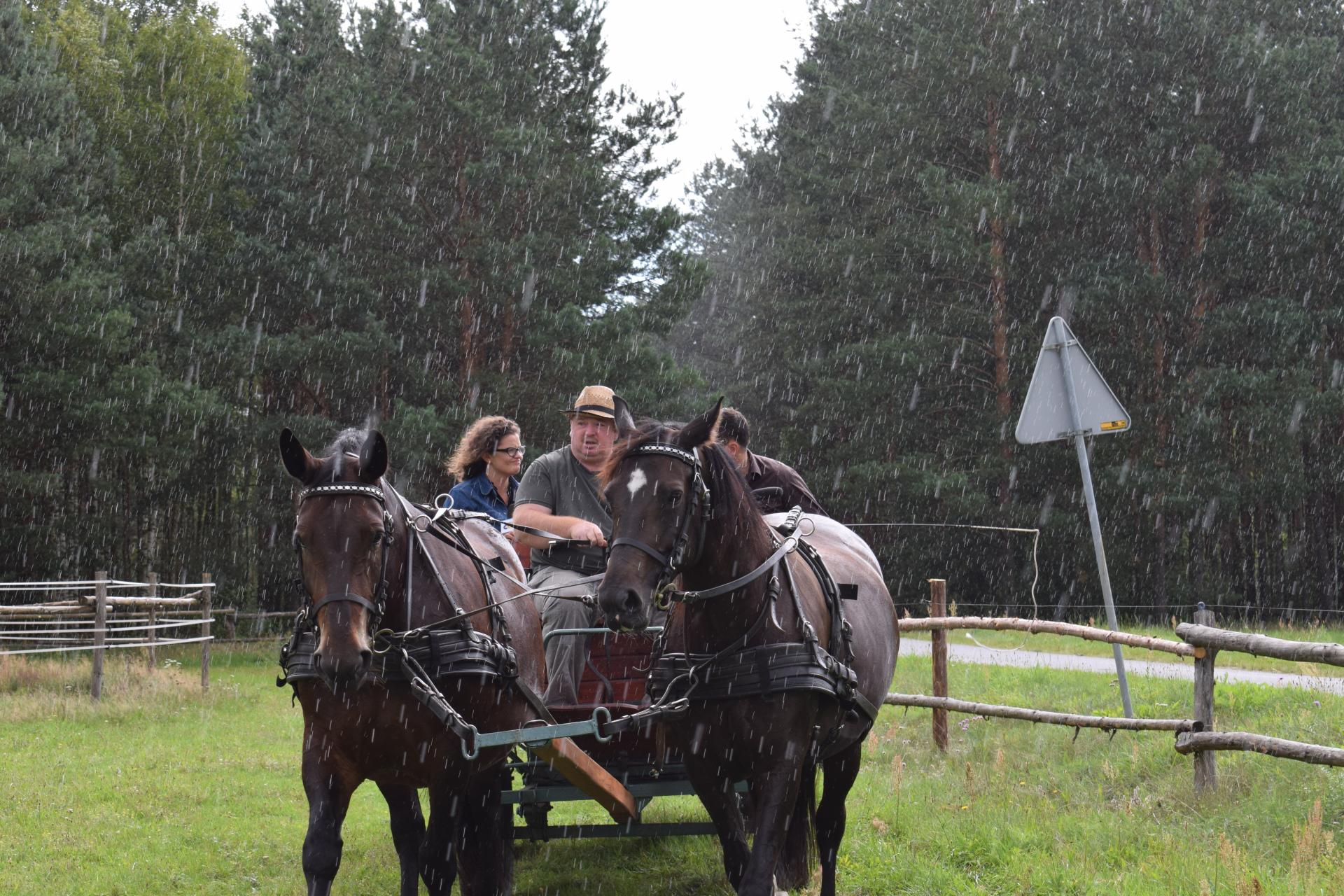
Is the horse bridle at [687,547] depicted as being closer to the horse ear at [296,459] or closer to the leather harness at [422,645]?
the leather harness at [422,645]

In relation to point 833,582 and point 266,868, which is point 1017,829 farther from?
point 266,868

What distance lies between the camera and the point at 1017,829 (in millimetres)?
6113

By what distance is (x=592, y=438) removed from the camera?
20.0 ft

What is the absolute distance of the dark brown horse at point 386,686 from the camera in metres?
4.09

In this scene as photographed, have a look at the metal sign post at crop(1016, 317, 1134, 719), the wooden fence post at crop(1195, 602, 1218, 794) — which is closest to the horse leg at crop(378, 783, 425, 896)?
the wooden fence post at crop(1195, 602, 1218, 794)

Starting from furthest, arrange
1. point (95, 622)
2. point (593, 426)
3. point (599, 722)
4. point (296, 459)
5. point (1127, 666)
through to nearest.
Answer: point (95, 622) < point (1127, 666) < point (593, 426) < point (599, 722) < point (296, 459)

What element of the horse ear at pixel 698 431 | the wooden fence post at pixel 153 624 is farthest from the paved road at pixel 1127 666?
the wooden fence post at pixel 153 624

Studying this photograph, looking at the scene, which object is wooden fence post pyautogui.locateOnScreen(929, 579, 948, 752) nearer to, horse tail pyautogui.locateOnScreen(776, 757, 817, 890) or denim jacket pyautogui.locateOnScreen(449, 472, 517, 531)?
horse tail pyautogui.locateOnScreen(776, 757, 817, 890)

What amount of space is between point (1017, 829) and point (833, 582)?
78.3 inches

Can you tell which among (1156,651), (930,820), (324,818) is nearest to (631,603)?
(324,818)

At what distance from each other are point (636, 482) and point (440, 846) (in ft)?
6.16

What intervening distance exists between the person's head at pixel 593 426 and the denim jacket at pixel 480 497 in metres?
0.81

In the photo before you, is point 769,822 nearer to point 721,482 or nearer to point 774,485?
point 721,482

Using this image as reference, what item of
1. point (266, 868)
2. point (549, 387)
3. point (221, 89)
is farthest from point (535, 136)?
point (266, 868)
